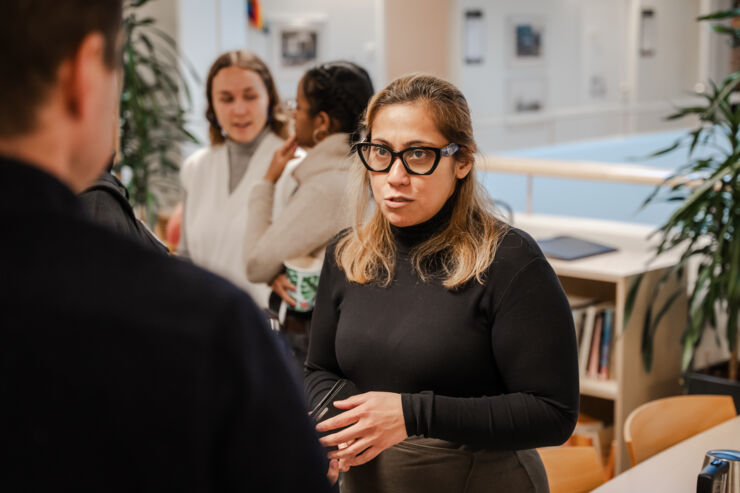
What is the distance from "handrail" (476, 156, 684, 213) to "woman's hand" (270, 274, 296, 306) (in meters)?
1.37

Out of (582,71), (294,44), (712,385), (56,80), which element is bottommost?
(712,385)

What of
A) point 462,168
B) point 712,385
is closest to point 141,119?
point 712,385

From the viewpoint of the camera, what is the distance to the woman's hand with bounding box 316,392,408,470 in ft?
5.40

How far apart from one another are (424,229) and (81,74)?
125cm

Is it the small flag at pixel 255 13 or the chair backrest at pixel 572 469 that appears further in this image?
the small flag at pixel 255 13

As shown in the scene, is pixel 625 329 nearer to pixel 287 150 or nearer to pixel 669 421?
pixel 669 421

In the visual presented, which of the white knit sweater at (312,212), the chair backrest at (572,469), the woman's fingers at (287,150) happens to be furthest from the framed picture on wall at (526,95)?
the chair backrest at (572,469)

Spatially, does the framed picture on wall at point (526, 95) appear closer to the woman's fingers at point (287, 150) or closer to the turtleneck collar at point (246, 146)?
the turtleneck collar at point (246, 146)

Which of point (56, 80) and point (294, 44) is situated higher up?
point (294, 44)

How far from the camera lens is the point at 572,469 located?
7.42 ft

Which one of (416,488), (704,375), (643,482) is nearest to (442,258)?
(416,488)

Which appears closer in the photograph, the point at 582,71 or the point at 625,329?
the point at 625,329

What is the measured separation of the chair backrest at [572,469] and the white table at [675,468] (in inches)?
3.7

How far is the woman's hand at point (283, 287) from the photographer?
2.68 m
